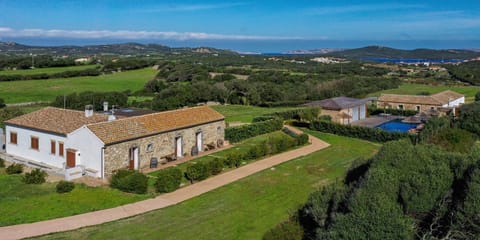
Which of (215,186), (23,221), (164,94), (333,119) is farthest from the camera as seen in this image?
(164,94)

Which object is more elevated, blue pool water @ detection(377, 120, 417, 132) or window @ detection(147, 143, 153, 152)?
window @ detection(147, 143, 153, 152)

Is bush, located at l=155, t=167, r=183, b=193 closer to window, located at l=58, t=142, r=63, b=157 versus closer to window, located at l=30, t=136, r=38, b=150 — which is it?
window, located at l=58, t=142, r=63, b=157

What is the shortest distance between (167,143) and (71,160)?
5.30m

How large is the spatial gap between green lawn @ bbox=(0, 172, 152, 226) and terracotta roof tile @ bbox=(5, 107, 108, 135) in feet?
13.0

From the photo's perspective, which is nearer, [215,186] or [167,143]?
[215,186]

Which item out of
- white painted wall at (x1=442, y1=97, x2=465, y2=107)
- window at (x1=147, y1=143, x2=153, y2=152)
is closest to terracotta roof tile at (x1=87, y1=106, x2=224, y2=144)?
window at (x1=147, y1=143, x2=153, y2=152)

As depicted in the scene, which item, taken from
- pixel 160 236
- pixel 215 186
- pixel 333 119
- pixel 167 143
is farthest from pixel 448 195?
pixel 333 119

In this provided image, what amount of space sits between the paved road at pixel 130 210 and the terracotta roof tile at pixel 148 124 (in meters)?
4.63

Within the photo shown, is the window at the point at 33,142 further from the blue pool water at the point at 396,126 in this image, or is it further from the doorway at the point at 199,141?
the blue pool water at the point at 396,126

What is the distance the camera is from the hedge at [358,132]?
103 feet

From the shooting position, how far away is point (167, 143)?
2550 centimetres

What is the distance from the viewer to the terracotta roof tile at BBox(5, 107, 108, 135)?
23.8 meters

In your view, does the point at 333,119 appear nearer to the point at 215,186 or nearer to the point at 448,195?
the point at 215,186

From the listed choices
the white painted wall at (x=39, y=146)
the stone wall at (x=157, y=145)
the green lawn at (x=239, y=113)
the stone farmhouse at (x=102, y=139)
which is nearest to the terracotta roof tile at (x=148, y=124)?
the stone farmhouse at (x=102, y=139)
